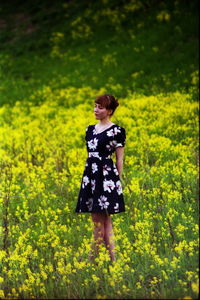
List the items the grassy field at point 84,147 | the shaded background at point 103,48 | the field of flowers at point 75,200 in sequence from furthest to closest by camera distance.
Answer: the shaded background at point 103,48 → the grassy field at point 84,147 → the field of flowers at point 75,200

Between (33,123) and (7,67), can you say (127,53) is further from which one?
(33,123)

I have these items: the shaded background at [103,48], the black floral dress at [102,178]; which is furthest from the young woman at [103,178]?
the shaded background at [103,48]

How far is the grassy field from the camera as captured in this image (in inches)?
204

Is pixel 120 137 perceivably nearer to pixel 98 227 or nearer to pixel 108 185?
pixel 108 185

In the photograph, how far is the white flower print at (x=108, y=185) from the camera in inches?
224

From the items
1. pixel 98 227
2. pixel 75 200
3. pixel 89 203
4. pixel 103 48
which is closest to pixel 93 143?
pixel 89 203

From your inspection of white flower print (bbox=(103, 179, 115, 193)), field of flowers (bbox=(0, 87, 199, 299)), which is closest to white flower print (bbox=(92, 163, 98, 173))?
white flower print (bbox=(103, 179, 115, 193))

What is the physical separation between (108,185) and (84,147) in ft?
20.8

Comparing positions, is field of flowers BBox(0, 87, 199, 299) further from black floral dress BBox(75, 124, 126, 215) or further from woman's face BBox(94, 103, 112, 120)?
woman's face BBox(94, 103, 112, 120)

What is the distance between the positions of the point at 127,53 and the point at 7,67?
5558mm

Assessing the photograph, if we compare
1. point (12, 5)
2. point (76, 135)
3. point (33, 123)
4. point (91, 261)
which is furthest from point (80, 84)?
point (91, 261)

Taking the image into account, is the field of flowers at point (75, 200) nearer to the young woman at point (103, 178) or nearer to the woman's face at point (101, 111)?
the young woman at point (103, 178)

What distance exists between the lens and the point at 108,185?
570 cm

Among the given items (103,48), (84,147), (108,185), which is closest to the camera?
(108,185)
